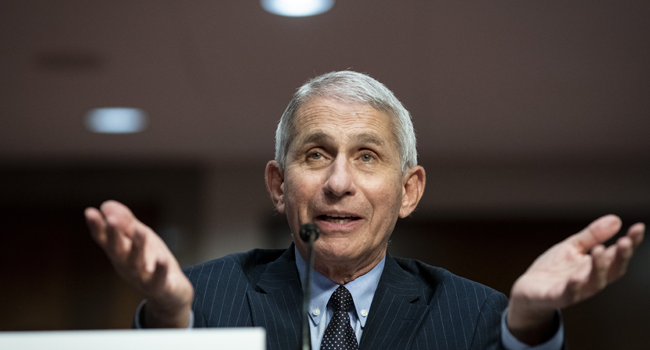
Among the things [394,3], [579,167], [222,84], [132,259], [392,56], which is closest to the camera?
[132,259]

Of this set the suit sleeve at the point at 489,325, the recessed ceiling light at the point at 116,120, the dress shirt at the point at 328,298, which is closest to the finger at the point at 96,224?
the dress shirt at the point at 328,298

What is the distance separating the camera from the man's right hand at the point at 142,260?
0.85m

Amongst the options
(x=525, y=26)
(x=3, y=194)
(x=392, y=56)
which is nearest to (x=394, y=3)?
(x=392, y=56)

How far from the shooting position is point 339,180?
1.29 meters

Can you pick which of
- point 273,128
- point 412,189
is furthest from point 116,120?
point 412,189

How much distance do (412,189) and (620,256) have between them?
75 cm

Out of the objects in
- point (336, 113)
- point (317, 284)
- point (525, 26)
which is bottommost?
point (317, 284)

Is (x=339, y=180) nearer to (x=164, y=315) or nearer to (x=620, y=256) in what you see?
(x=164, y=315)

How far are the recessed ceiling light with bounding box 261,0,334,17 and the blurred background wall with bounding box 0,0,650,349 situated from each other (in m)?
0.04

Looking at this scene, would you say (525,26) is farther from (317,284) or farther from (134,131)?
(134,131)

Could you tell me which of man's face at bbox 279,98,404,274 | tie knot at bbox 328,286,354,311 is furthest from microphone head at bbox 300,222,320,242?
tie knot at bbox 328,286,354,311

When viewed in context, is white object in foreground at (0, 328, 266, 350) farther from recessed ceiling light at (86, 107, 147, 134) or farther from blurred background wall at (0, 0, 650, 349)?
recessed ceiling light at (86, 107, 147, 134)

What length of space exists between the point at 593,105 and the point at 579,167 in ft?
2.15

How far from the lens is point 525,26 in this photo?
2.84 metres
